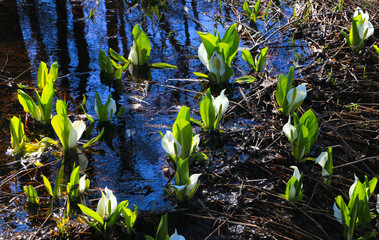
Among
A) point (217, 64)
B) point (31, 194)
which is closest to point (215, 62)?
point (217, 64)

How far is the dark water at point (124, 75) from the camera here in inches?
63.0

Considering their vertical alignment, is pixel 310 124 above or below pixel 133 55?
below

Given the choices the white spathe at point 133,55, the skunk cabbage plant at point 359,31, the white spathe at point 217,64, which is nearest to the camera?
the white spathe at point 217,64

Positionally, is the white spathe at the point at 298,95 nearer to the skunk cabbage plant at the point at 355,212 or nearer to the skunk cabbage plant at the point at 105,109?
the skunk cabbage plant at the point at 355,212

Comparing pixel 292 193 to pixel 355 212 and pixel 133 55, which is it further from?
pixel 133 55

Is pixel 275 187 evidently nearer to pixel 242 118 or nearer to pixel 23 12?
pixel 242 118

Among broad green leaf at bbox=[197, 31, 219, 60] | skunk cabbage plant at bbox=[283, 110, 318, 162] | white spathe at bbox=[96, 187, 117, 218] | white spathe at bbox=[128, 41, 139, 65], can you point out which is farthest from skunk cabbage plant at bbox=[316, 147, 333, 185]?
white spathe at bbox=[128, 41, 139, 65]

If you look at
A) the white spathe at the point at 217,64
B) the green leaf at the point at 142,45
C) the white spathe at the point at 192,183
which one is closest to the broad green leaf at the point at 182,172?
the white spathe at the point at 192,183

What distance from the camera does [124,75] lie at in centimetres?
239

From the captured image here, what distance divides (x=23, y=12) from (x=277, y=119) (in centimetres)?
218

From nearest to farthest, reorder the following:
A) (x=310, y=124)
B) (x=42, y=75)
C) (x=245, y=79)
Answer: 1. (x=310, y=124)
2. (x=42, y=75)
3. (x=245, y=79)

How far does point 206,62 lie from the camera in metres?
2.29

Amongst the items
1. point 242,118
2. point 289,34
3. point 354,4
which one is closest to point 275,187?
point 242,118

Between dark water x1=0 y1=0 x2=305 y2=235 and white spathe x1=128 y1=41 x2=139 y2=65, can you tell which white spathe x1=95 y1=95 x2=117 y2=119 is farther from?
white spathe x1=128 y1=41 x2=139 y2=65
